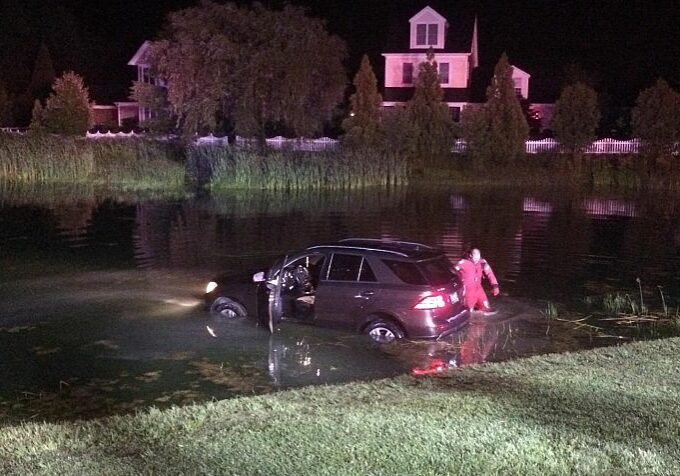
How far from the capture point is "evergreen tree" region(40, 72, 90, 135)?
59156mm

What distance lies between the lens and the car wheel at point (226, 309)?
15.0 m

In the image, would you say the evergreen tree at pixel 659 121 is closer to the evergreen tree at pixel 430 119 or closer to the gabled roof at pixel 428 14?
the evergreen tree at pixel 430 119

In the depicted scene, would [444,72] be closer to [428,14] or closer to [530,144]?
[428,14]

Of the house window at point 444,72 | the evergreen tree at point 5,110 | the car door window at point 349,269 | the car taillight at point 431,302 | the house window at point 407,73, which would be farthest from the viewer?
the evergreen tree at point 5,110

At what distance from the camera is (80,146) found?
47.1 metres

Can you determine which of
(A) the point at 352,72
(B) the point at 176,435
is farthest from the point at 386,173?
(B) the point at 176,435

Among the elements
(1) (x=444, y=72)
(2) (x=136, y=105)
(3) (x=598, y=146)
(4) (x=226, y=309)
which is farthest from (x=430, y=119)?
(4) (x=226, y=309)

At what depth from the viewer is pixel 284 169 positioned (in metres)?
44.4

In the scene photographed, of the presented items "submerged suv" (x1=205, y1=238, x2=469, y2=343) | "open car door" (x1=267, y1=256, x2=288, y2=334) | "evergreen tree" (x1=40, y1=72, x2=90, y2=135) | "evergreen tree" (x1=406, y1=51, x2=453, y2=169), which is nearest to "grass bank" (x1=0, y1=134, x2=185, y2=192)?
"evergreen tree" (x1=40, y1=72, x2=90, y2=135)

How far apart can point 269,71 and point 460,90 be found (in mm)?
15416

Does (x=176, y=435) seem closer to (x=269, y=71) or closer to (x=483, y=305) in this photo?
(x=483, y=305)

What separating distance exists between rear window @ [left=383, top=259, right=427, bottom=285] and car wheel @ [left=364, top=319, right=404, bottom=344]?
0.75 m

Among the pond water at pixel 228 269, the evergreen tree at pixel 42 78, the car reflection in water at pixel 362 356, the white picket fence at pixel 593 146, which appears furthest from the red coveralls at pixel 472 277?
the evergreen tree at pixel 42 78

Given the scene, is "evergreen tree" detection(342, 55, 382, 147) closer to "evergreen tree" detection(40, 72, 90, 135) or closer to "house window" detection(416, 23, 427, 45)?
"house window" detection(416, 23, 427, 45)
